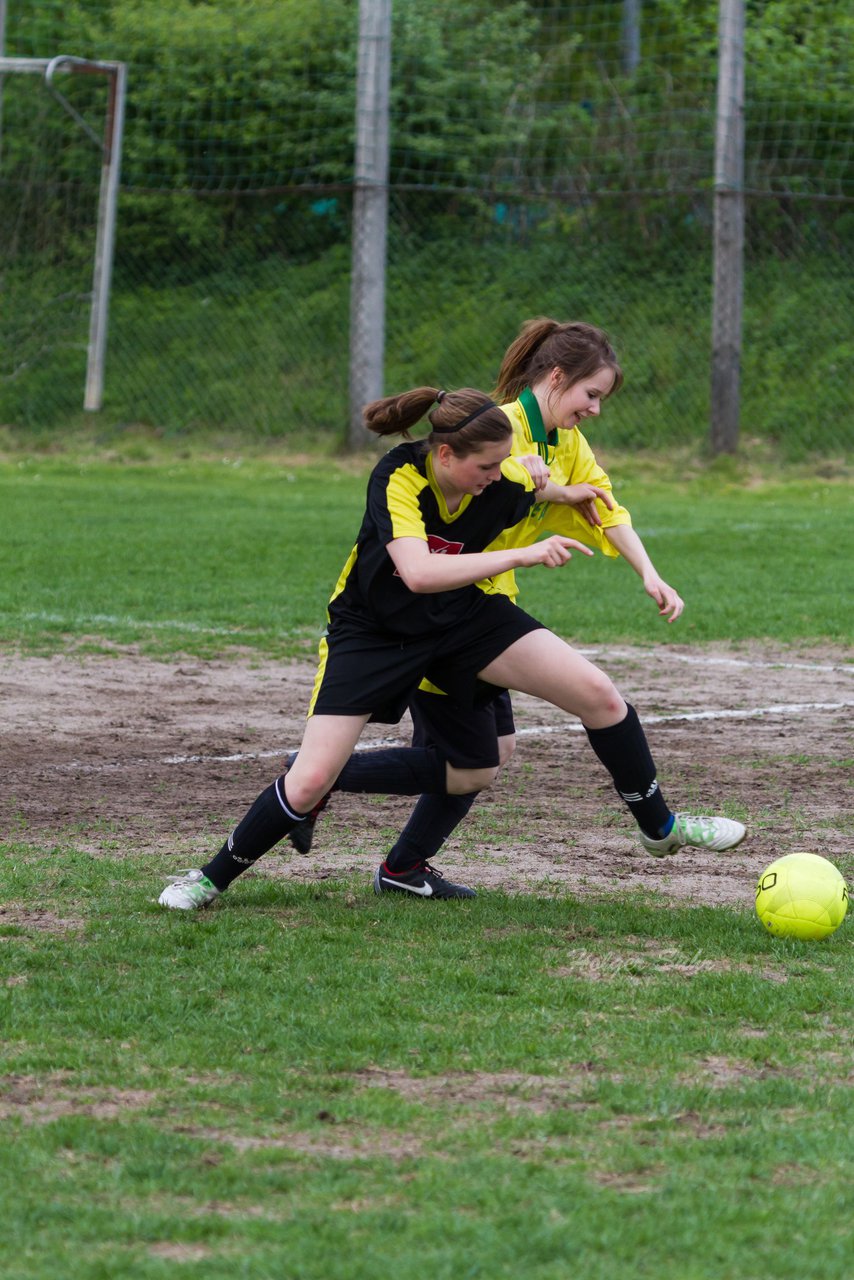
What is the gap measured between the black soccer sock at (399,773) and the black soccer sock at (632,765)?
0.48 m

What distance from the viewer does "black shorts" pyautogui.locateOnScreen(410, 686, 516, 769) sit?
193 inches

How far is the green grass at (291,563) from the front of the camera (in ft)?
34.2

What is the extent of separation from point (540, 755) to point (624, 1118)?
4056 millimetres

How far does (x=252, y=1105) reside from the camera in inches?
129

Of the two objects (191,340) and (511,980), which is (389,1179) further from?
(191,340)

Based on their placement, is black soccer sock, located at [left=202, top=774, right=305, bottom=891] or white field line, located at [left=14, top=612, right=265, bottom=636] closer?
black soccer sock, located at [left=202, top=774, right=305, bottom=891]

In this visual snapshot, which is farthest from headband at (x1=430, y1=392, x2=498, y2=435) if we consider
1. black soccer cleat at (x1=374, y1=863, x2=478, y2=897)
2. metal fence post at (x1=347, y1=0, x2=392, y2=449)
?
metal fence post at (x1=347, y1=0, x2=392, y2=449)

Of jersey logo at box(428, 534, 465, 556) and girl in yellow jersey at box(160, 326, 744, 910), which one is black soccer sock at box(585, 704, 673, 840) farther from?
jersey logo at box(428, 534, 465, 556)

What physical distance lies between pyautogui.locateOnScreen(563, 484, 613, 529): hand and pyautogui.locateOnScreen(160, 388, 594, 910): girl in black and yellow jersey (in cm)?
20

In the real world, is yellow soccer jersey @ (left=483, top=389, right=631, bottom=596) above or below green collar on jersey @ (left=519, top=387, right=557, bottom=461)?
below

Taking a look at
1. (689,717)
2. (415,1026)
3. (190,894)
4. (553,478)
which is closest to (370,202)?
(689,717)

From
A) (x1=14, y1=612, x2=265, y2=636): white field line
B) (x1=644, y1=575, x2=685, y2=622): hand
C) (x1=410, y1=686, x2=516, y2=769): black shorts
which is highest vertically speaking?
(x1=644, y1=575, x2=685, y2=622): hand

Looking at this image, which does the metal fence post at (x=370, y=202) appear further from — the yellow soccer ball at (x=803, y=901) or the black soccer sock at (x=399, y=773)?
the yellow soccer ball at (x=803, y=901)

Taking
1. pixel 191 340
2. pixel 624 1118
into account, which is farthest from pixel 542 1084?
pixel 191 340
